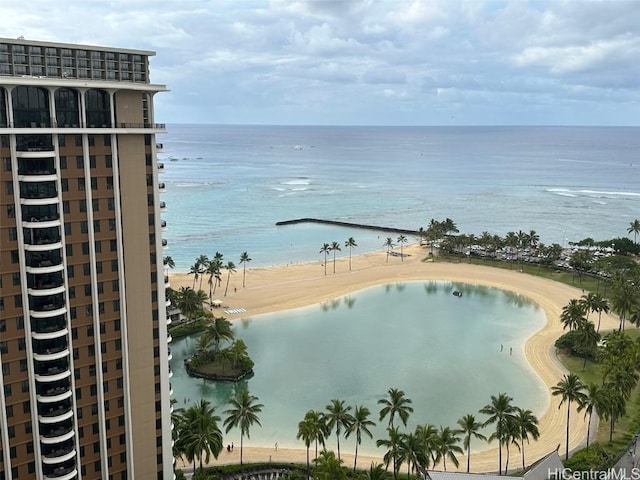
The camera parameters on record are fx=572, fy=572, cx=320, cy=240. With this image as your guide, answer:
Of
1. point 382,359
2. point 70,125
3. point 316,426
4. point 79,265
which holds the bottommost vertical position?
point 382,359

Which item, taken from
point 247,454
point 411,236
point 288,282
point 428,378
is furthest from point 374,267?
point 247,454

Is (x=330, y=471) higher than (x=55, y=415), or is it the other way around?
(x=55, y=415)

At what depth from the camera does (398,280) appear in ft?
404

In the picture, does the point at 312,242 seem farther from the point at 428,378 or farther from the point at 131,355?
the point at 131,355

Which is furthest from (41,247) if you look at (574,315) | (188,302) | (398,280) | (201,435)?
(398,280)

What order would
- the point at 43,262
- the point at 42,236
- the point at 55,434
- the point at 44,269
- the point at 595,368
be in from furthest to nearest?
the point at 595,368 → the point at 55,434 → the point at 43,262 → the point at 42,236 → the point at 44,269

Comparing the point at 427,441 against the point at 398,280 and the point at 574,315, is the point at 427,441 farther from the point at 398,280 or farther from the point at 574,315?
the point at 398,280

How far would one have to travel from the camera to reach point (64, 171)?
A: 40.6 metres

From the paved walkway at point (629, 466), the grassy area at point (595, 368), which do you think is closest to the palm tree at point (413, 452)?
the paved walkway at point (629, 466)

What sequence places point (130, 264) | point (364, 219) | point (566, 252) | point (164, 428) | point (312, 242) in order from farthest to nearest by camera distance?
1. point (364, 219)
2. point (312, 242)
3. point (566, 252)
4. point (164, 428)
5. point (130, 264)

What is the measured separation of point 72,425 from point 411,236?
138459mm

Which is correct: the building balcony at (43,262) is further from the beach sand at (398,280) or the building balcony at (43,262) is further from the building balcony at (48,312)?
the beach sand at (398,280)

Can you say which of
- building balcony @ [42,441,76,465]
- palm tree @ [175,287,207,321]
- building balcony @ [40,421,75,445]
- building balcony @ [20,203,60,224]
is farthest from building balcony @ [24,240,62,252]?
palm tree @ [175,287,207,321]

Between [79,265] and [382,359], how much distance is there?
5021 cm
